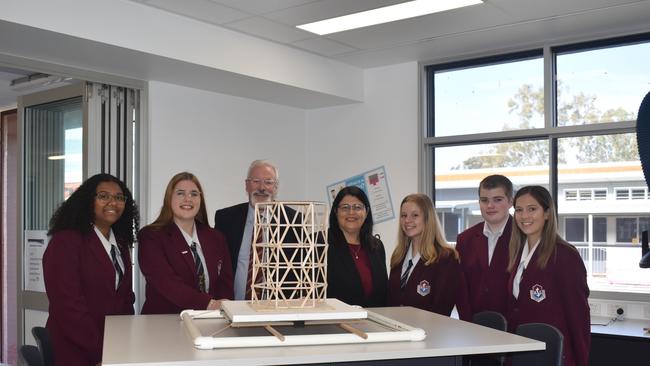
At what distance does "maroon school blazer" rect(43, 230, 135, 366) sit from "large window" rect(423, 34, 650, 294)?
10.4 ft

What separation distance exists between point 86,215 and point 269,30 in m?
2.06

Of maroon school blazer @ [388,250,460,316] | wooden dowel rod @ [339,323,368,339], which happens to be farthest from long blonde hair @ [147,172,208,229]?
wooden dowel rod @ [339,323,368,339]

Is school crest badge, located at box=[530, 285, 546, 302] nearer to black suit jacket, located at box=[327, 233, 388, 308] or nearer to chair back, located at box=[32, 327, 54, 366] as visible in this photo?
black suit jacket, located at box=[327, 233, 388, 308]

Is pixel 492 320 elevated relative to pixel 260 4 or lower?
lower

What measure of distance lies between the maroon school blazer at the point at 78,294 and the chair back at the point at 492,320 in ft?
5.47

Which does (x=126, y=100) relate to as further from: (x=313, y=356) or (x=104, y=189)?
(x=313, y=356)

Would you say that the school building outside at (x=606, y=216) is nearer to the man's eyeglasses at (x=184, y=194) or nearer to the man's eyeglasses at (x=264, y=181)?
the man's eyeglasses at (x=264, y=181)

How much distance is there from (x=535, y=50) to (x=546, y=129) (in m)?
Answer: 0.62

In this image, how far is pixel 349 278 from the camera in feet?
10.7

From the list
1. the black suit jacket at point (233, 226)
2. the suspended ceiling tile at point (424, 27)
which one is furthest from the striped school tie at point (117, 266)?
the suspended ceiling tile at point (424, 27)

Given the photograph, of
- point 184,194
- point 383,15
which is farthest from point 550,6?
point 184,194

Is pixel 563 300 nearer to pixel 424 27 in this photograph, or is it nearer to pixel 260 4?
pixel 424 27

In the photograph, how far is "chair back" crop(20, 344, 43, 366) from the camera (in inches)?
95.4

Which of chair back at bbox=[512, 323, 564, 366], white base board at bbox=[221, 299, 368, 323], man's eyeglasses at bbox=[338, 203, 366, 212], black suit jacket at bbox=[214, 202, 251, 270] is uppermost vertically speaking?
man's eyeglasses at bbox=[338, 203, 366, 212]
